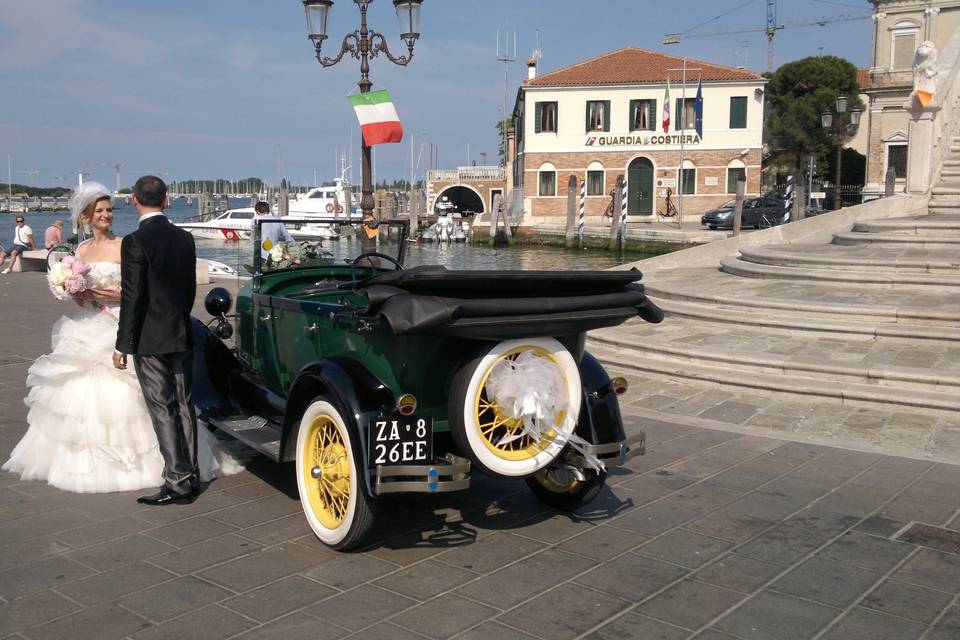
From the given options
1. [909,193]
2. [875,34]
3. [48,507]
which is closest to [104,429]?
[48,507]

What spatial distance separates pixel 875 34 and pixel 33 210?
135918 millimetres

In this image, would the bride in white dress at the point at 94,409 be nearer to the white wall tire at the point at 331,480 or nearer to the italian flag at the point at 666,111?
the white wall tire at the point at 331,480

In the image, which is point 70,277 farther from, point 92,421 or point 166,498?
point 166,498

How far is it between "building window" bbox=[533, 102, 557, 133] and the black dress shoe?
151 feet

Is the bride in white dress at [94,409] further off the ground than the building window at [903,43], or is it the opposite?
the building window at [903,43]

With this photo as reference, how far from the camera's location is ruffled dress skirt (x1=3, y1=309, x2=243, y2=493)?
5.15 meters

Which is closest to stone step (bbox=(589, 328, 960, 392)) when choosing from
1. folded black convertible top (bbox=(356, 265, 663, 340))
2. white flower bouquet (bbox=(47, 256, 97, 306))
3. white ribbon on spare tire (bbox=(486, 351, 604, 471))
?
folded black convertible top (bbox=(356, 265, 663, 340))

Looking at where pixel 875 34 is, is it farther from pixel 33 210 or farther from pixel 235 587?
pixel 33 210

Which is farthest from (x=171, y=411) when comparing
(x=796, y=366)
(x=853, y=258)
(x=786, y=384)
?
(x=853, y=258)

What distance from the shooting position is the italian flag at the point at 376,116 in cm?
1206

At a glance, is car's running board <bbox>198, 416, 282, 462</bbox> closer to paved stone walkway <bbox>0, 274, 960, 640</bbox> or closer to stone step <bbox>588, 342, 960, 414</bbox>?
paved stone walkway <bbox>0, 274, 960, 640</bbox>

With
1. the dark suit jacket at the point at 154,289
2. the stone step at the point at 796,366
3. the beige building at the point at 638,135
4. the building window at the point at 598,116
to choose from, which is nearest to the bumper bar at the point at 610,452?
the dark suit jacket at the point at 154,289

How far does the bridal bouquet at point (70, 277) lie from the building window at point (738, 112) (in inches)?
1844

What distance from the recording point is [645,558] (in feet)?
13.5
